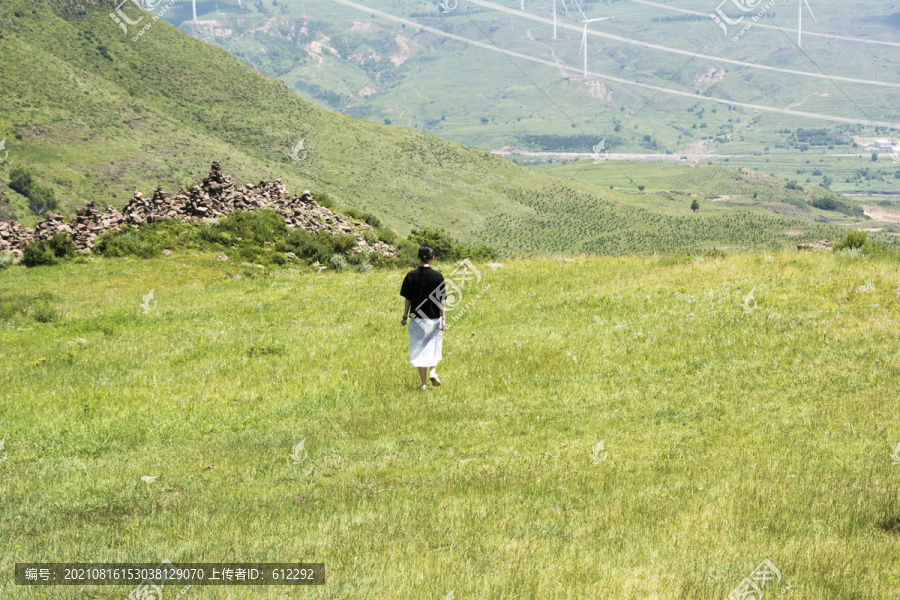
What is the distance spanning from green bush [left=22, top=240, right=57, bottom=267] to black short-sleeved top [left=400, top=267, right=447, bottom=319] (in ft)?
83.4

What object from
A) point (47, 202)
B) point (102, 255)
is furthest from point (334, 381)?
point (47, 202)

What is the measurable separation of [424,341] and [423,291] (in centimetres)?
106

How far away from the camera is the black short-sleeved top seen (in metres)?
13.4

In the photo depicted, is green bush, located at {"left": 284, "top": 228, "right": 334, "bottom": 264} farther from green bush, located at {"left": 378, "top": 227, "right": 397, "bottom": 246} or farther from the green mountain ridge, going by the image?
the green mountain ridge

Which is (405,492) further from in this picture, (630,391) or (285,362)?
(285,362)

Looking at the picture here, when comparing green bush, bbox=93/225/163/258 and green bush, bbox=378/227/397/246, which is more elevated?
green bush, bbox=93/225/163/258

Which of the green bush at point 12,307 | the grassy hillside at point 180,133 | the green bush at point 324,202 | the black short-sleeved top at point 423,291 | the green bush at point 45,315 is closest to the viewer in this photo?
the black short-sleeved top at point 423,291

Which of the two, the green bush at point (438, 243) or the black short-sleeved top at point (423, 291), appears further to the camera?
the green bush at point (438, 243)

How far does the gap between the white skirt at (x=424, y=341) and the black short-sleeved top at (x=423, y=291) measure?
166 millimetres

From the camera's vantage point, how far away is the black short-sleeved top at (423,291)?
1338 cm

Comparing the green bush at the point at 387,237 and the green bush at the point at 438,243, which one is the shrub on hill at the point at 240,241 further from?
the green bush at the point at 438,243

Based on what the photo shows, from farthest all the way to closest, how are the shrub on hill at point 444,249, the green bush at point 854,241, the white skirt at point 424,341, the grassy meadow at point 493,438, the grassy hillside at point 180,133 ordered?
the grassy hillside at point 180,133, the shrub on hill at point 444,249, the green bush at point 854,241, the white skirt at point 424,341, the grassy meadow at point 493,438

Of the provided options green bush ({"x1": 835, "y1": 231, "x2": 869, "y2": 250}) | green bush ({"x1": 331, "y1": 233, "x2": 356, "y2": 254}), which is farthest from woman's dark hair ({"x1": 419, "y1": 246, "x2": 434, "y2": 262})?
green bush ({"x1": 331, "y1": 233, "x2": 356, "y2": 254})

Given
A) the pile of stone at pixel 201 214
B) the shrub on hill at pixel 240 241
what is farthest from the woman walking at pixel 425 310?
the pile of stone at pixel 201 214
